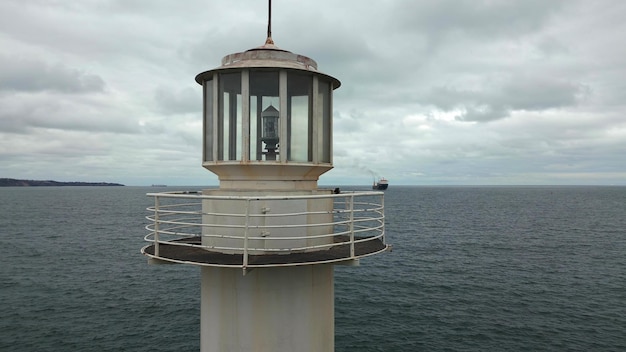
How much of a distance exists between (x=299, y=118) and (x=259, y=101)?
0.71 metres

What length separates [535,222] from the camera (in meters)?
68.7

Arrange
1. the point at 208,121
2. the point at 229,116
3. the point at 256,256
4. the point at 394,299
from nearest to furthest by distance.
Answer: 1. the point at 256,256
2. the point at 229,116
3. the point at 208,121
4. the point at 394,299

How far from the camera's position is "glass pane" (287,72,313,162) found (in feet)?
20.8

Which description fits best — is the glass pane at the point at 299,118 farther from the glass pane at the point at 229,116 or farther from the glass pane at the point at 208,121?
the glass pane at the point at 208,121

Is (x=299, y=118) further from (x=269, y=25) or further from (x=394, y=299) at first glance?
(x=394, y=299)

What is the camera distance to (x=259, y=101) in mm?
6438

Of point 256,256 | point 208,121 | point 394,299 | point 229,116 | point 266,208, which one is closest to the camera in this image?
point 256,256

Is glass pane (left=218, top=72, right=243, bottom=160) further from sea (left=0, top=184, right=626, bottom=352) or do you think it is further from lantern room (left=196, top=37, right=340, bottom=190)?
sea (left=0, top=184, right=626, bottom=352)

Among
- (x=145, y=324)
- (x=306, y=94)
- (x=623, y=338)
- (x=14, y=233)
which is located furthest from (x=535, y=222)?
(x=14, y=233)

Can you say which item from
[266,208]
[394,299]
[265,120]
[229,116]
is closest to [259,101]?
[265,120]

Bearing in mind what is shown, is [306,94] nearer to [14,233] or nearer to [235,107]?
[235,107]

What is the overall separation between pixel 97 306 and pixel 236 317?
23.4 m

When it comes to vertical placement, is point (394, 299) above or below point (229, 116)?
below

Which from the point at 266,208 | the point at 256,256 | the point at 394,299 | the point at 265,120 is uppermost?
the point at 265,120
